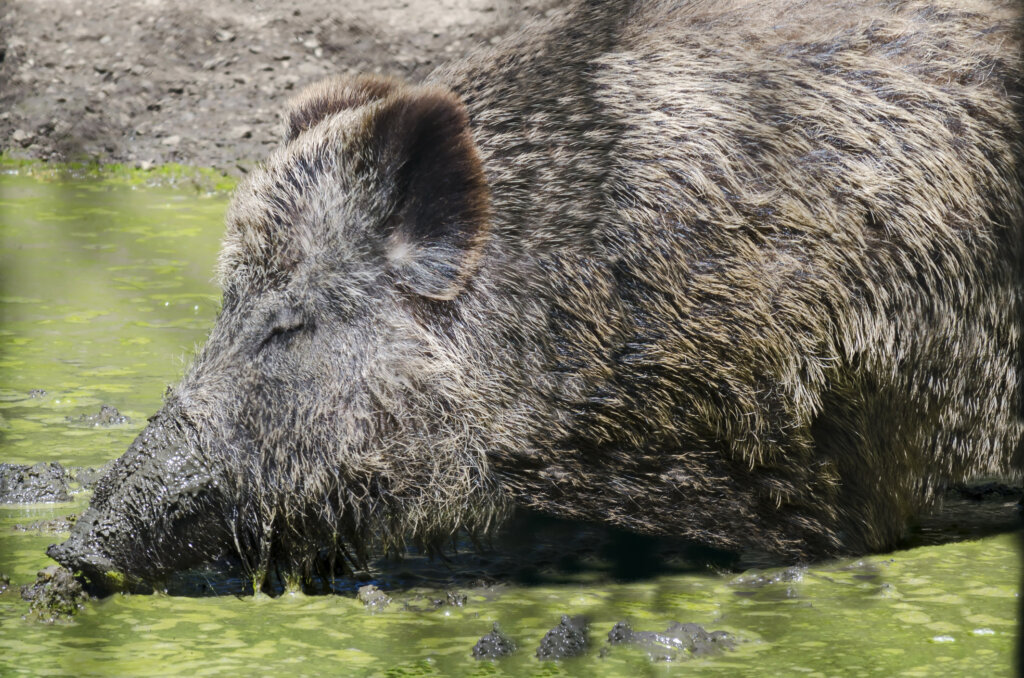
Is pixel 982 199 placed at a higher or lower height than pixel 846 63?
lower

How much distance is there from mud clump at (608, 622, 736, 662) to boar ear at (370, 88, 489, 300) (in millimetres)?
1031

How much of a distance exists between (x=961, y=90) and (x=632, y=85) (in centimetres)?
90

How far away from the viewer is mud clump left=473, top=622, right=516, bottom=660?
126 inches

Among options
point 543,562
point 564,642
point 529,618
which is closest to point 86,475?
point 543,562

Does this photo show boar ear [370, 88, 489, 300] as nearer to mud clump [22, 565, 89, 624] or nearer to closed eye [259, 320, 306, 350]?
closed eye [259, 320, 306, 350]

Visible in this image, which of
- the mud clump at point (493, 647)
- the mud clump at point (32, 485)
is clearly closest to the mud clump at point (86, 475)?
the mud clump at point (32, 485)

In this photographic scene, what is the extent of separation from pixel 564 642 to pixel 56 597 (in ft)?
4.07

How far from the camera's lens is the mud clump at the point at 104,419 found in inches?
195

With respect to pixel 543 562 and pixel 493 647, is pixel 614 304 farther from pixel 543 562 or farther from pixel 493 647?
pixel 493 647

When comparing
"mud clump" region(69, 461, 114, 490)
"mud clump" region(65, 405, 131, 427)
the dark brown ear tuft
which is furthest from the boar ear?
"mud clump" region(65, 405, 131, 427)

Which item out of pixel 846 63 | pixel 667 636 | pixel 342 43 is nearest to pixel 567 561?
pixel 667 636

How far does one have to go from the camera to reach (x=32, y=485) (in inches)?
170

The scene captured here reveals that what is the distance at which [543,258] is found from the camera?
3760 millimetres

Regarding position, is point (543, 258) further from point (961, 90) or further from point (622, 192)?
point (961, 90)
